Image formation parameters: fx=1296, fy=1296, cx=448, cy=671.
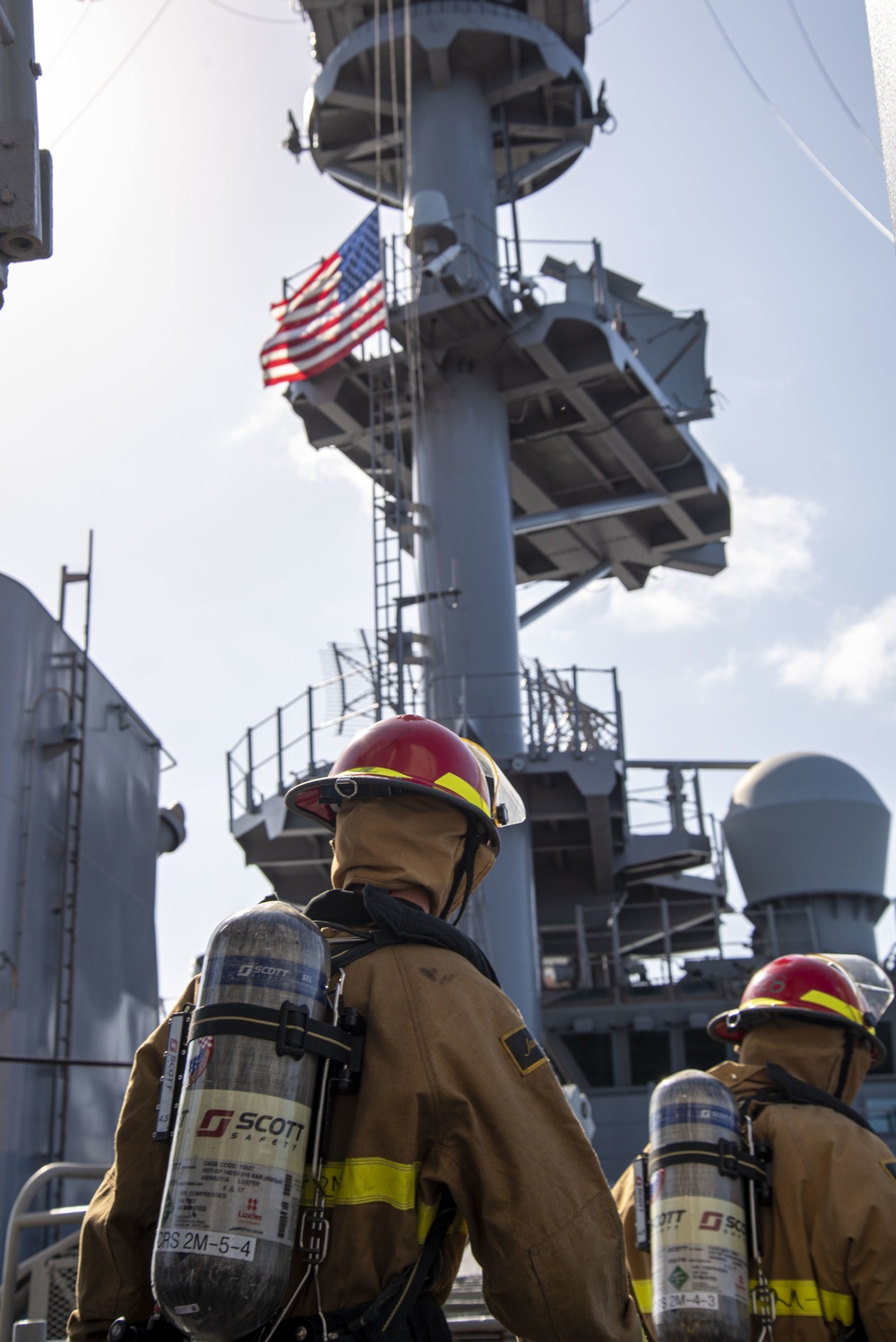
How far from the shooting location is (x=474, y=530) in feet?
53.6

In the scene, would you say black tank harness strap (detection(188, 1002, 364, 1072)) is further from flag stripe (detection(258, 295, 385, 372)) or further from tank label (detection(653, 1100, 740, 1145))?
flag stripe (detection(258, 295, 385, 372))

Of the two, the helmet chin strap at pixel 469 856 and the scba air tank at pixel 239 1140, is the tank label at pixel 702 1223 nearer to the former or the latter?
the helmet chin strap at pixel 469 856

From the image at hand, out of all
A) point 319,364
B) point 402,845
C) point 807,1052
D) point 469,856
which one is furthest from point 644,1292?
point 319,364

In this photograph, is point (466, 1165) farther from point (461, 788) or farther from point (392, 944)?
point (461, 788)

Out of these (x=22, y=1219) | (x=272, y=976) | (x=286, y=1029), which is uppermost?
(x=272, y=976)

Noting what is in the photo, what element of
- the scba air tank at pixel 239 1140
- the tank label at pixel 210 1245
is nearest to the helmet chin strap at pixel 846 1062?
the scba air tank at pixel 239 1140

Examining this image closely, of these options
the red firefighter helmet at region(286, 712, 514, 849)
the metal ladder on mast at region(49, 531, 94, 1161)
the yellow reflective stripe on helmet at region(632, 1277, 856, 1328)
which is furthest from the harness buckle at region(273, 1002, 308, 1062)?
the metal ladder on mast at region(49, 531, 94, 1161)

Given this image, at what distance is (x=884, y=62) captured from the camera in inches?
89.4

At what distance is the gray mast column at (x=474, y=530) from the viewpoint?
14.6 metres

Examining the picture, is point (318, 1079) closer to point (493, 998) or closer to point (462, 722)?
point (493, 998)

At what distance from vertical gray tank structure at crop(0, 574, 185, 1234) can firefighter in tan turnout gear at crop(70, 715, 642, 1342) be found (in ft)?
17.5

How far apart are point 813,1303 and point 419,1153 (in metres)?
1.97

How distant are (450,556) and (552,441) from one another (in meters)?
4.16

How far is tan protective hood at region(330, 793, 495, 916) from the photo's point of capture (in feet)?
9.06
